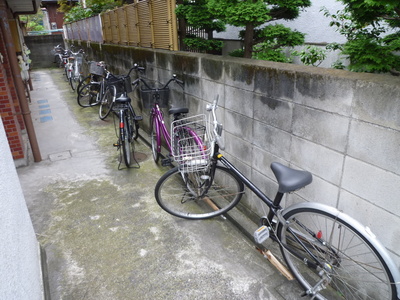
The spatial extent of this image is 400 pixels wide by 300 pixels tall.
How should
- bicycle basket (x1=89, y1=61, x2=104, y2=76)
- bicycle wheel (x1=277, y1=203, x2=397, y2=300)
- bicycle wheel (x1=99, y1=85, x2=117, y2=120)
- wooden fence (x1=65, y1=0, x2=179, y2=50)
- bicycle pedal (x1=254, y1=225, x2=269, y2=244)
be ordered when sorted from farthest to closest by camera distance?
bicycle basket (x1=89, y1=61, x2=104, y2=76)
bicycle wheel (x1=99, y1=85, x2=117, y2=120)
wooden fence (x1=65, y1=0, x2=179, y2=50)
bicycle pedal (x1=254, y1=225, x2=269, y2=244)
bicycle wheel (x1=277, y1=203, x2=397, y2=300)

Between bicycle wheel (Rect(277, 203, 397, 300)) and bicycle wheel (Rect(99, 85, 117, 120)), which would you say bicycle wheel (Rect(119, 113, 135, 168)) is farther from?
bicycle wheel (Rect(277, 203, 397, 300))

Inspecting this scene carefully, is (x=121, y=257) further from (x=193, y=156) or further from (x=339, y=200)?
(x=339, y=200)

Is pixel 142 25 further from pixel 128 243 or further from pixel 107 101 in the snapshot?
pixel 128 243

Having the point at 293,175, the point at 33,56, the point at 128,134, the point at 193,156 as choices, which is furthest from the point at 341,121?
the point at 33,56

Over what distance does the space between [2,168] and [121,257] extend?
1.42 meters

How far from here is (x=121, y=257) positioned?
297 cm

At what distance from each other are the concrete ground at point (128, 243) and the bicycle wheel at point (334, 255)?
0.98 ft

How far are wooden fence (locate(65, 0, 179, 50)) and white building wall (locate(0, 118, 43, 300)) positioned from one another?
3.52 meters

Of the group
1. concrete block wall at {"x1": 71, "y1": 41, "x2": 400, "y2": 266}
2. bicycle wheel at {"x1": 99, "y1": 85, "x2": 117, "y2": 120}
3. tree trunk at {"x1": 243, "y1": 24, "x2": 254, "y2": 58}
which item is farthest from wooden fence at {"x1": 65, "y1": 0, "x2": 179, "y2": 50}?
concrete block wall at {"x1": 71, "y1": 41, "x2": 400, "y2": 266}

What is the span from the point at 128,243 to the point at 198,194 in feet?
3.12

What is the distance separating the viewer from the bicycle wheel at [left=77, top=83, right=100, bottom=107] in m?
8.69

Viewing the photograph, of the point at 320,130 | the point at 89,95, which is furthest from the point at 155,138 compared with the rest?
the point at 89,95

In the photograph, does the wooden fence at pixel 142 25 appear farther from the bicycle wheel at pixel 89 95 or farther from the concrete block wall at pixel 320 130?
the concrete block wall at pixel 320 130

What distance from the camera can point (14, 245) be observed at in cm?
198
